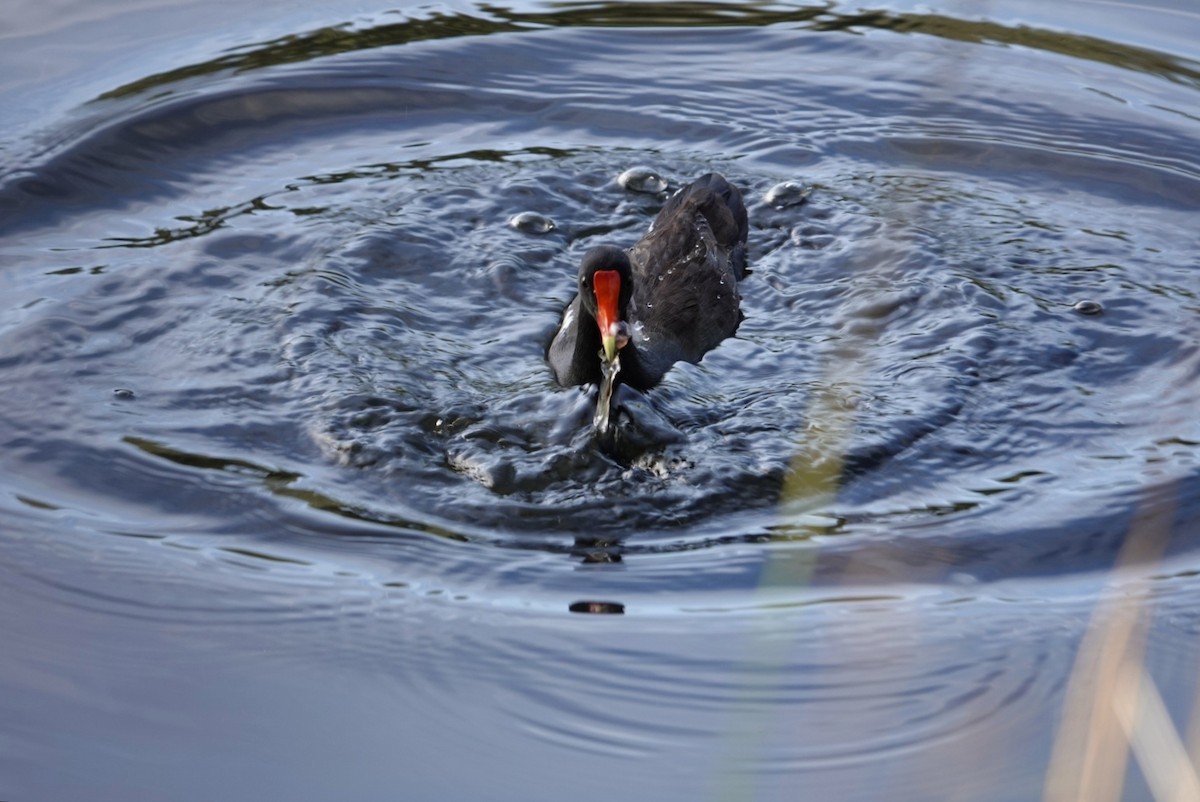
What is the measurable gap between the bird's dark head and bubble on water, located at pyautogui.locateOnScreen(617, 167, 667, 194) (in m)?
1.63

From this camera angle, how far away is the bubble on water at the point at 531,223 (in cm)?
615

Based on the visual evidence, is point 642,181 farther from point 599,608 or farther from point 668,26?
point 599,608

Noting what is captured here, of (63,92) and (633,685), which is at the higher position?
(63,92)

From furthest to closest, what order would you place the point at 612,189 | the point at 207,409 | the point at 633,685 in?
the point at 612,189 → the point at 207,409 → the point at 633,685

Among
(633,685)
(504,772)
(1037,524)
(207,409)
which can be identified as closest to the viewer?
(504,772)

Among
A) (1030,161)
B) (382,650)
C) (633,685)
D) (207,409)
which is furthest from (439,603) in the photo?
(1030,161)

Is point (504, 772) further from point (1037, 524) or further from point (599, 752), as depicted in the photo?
point (1037, 524)

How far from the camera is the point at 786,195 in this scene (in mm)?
6445

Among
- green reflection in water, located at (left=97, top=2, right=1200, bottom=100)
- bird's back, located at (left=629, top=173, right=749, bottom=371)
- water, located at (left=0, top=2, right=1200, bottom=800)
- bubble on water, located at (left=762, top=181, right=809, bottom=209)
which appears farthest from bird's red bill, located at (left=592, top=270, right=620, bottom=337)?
green reflection in water, located at (left=97, top=2, right=1200, bottom=100)

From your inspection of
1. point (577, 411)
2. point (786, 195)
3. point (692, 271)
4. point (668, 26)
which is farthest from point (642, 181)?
point (577, 411)

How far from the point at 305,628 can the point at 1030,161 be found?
14.6 feet

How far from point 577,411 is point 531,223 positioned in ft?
5.14

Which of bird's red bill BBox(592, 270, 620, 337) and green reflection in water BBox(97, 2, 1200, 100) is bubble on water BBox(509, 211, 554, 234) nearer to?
bird's red bill BBox(592, 270, 620, 337)

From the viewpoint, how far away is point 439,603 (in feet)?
11.7
